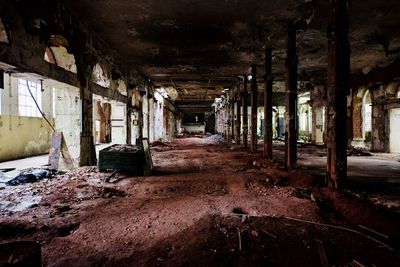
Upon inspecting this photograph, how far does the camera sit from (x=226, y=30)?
897cm

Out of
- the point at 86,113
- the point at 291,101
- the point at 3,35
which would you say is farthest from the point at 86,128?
the point at 291,101

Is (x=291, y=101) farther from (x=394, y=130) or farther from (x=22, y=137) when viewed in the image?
(x=22, y=137)

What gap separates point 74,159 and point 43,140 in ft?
22.3

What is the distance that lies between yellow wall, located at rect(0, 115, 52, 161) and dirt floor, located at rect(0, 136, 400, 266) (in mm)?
6878

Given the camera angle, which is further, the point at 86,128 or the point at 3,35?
the point at 86,128

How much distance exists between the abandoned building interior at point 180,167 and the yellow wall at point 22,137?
63mm

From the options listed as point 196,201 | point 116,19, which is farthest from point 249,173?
point 116,19

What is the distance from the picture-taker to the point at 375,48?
1160 cm

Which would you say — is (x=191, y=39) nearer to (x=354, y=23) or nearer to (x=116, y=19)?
(x=116, y=19)

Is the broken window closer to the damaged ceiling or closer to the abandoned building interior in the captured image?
the abandoned building interior

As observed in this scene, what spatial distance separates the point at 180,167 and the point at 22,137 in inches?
324

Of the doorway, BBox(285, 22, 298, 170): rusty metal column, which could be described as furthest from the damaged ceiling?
the doorway

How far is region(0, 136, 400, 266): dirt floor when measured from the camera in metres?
2.95

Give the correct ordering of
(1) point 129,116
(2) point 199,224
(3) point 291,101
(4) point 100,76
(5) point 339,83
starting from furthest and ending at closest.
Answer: (1) point 129,116 → (4) point 100,76 → (3) point 291,101 → (5) point 339,83 → (2) point 199,224
